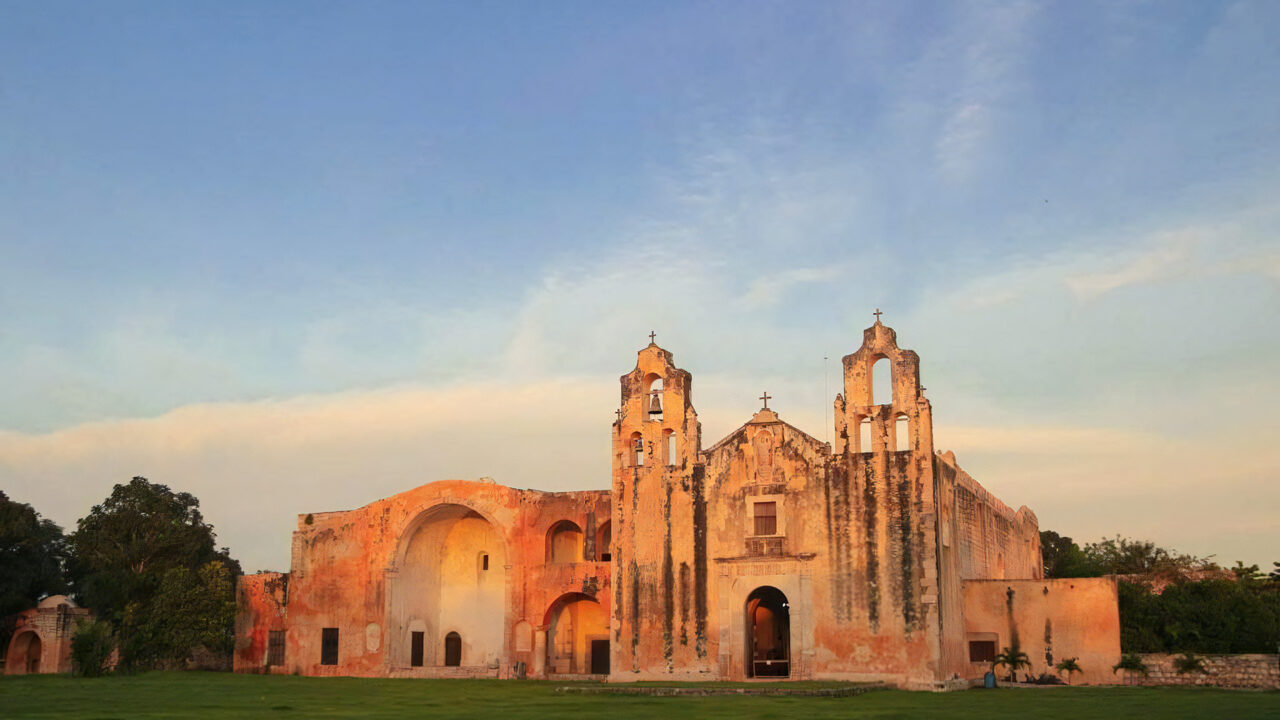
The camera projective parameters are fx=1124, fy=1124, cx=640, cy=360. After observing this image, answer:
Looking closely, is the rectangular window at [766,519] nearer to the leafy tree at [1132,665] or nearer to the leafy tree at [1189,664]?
the leafy tree at [1132,665]

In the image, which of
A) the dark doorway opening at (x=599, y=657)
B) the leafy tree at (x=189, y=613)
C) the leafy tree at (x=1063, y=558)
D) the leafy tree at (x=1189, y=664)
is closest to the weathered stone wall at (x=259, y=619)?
the leafy tree at (x=189, y=613)

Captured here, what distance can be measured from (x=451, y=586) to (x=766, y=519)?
13696 mm

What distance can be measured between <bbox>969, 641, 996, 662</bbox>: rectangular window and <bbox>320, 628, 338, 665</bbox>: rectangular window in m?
19.6

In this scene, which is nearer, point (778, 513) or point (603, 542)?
point (778, 513)

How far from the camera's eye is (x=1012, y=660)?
2819cm

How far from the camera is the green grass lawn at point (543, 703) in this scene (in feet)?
57.3

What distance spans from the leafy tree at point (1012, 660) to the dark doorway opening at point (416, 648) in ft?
60.6

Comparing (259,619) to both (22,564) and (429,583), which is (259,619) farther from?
(22,564)

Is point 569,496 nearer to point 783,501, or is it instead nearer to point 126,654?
point 783,501

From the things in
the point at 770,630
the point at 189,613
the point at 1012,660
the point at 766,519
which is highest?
the point at 766,519

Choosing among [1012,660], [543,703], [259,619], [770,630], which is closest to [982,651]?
[1012,660]

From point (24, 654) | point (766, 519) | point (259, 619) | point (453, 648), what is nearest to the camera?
point (766, 519)

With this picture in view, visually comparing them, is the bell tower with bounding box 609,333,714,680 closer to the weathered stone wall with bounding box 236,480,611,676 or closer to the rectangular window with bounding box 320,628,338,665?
the weathered stone wall with bounding box 236,480,611,676

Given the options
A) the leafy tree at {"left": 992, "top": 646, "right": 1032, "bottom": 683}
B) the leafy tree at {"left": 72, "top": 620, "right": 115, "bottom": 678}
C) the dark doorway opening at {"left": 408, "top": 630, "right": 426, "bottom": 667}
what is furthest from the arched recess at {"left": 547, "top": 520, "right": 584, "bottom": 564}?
the leafy tree at {"left": 992, "top": 646, "right": 1032, "bottom": 683}
